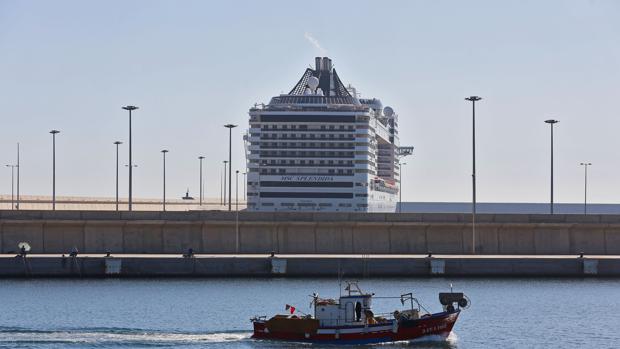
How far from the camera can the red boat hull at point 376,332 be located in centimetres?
6256

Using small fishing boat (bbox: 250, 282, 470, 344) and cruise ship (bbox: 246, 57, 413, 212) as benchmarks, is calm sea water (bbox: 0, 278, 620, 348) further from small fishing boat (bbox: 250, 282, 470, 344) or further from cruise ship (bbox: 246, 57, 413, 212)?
cruise ship (bbox: 246, 57, 413, 212)

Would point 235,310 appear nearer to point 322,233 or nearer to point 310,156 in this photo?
point 322,233

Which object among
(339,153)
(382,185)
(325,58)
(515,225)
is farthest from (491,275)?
(325,58)

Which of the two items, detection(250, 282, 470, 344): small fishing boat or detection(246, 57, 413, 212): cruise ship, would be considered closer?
detection(250, 282, 470, 344): small fishing boat

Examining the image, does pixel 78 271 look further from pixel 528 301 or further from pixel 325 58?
pixel 325 58

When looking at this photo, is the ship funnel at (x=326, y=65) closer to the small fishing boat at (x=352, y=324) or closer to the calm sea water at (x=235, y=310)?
the calm sea water at (x=235, y=310)

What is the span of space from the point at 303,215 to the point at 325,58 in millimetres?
90637

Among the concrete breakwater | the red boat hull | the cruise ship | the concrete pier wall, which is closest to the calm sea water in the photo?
the red boat hull

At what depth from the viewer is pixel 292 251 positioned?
105688 mm

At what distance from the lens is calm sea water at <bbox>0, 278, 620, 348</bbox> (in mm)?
63344

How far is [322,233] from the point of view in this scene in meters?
105

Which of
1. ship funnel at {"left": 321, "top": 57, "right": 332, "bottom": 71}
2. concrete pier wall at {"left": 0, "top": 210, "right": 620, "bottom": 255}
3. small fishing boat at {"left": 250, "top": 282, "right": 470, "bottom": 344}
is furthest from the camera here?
ship funnel at {"left": 321, "top": 57, "right": 332, "bottom": 71}

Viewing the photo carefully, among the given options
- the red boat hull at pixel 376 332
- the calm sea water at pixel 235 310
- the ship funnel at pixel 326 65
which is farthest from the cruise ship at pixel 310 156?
the red boat hull at pixel 376 332

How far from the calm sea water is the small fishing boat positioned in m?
0.56
